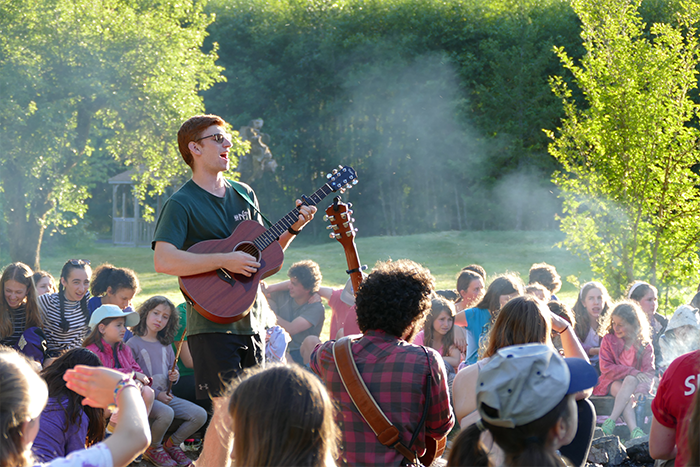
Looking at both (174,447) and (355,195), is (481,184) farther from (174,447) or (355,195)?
(174,447)

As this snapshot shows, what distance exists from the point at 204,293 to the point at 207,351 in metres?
0.27

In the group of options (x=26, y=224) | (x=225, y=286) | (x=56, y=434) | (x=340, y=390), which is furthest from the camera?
(x=26, y=224)

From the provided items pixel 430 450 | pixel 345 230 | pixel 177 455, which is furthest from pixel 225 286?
pixel 177 455

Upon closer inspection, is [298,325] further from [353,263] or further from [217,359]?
[217,359]

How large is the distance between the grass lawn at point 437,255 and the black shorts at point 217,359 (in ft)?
47.6

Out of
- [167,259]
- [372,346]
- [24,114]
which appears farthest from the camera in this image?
[24,114]

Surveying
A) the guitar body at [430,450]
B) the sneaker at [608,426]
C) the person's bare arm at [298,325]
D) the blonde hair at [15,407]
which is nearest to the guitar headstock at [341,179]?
the guitar body at [430,450]

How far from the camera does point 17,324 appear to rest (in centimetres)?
495

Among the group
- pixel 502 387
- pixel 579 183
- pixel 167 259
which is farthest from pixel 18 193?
pixel 502 387

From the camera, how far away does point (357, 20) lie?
29.8 m

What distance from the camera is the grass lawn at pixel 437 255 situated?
65.9ft

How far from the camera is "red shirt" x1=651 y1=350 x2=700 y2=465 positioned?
240 centimetres

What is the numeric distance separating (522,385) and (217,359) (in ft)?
5.60

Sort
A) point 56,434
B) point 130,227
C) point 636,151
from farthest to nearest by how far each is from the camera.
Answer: point 130,227, point 636,151, point 56,434
